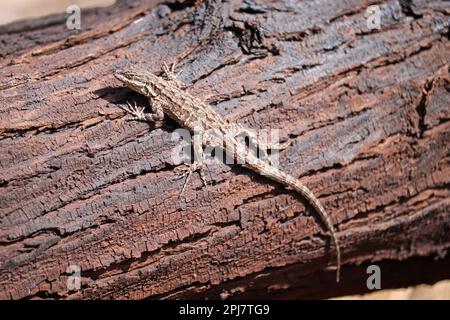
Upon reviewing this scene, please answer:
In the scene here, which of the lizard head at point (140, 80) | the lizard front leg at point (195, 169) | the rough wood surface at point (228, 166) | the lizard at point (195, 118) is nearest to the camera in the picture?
the rough wood surface at point (228, 166)

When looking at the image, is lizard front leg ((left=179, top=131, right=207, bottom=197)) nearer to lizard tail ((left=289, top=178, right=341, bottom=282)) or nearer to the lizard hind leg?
the lizard hind leg

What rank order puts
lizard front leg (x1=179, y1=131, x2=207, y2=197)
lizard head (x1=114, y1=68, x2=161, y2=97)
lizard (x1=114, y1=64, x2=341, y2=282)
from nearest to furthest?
1. lizard front leg (x1=179, y1=131, x2=207, y2=197)
2. lizard (x1=114, y1=64, x2=341, y2=282)
3. lizard head (x1=114, y1=68, x2=161, y2=97)

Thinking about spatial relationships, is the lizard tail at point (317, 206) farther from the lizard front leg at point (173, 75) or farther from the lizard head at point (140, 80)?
the lizard head at point (140, 80)

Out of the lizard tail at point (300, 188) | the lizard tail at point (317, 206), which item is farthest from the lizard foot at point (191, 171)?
the lizard tail at point (317, 206)

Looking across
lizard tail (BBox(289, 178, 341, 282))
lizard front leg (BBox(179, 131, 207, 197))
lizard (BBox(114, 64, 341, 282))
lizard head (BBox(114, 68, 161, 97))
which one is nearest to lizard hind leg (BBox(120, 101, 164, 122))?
lizard (BBox(114, 64, 341, 282))

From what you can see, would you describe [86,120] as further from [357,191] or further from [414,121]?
[414,121]

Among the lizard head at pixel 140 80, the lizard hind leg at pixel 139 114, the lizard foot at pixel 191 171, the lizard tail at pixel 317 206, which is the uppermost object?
the lizard head at pixel 140 80

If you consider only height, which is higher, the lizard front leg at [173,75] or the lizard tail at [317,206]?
the lizard front leg at [173,75]
